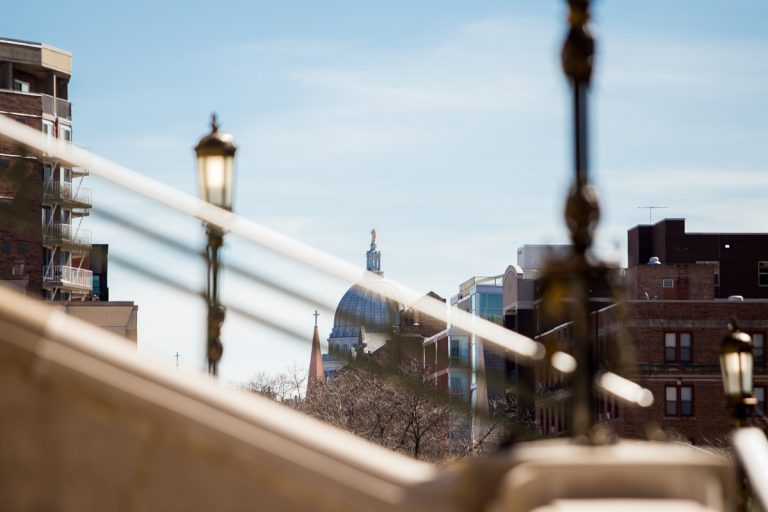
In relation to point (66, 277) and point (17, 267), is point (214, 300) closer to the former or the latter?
point (17, 267)

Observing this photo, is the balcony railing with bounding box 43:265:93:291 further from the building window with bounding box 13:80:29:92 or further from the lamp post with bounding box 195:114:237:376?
the lamp post with bounding box 195:114:237:376

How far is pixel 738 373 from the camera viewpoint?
52.2ft

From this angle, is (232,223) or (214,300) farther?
(214,300)

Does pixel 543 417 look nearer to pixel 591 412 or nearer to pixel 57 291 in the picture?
pixel 57 291

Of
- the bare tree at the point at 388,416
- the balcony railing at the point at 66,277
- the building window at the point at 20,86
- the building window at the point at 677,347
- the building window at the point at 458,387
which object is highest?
the building window at the point at 20,86

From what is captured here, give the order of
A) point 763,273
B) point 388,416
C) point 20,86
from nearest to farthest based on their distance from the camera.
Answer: point 388,416 → point 20,86 → point 763,273

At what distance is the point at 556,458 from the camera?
5777 millimetres

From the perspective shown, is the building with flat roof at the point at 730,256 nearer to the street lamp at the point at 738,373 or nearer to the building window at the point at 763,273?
the building window at the point at 763,273

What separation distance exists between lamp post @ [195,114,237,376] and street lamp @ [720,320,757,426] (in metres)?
4.66

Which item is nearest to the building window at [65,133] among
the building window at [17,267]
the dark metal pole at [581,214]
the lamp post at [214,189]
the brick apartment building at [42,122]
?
the brick apartment building at [42,122]

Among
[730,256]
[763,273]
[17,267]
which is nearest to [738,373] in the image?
[17,267]

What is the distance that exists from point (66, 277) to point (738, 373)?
274 feet

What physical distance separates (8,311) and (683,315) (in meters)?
85.2

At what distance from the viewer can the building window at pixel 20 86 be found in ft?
311
